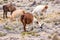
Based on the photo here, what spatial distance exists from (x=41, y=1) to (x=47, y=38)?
12.6 m

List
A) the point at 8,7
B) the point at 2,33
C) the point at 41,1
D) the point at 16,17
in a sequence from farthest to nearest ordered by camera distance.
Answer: the point at 41,1 < the point at 8,7 < the point at 16,17 < the point at 2,33

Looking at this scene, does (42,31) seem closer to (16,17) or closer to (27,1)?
(16,17)

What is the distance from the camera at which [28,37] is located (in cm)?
1102

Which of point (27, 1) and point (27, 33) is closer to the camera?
point (27, 33)

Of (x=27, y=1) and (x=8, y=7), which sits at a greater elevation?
(x=8, y=7)

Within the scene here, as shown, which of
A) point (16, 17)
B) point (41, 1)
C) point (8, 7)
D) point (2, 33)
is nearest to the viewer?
point (2, 33)

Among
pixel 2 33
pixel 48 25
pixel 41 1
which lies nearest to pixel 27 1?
pixel 41 1

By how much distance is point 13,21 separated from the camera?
45.7 ft

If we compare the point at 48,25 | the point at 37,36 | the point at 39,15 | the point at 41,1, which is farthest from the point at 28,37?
the point at 41,1

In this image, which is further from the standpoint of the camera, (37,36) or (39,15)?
(39,15)

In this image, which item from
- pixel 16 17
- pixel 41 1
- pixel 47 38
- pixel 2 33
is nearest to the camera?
pixel 47 38

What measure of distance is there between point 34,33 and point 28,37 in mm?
570

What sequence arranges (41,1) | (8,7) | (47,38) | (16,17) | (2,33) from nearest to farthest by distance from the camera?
1. (47,38)
2. (2,33)
3. (16,17)
4. (8,7)
5. (41,1)

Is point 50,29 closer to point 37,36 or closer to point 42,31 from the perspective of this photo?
point 42,31
